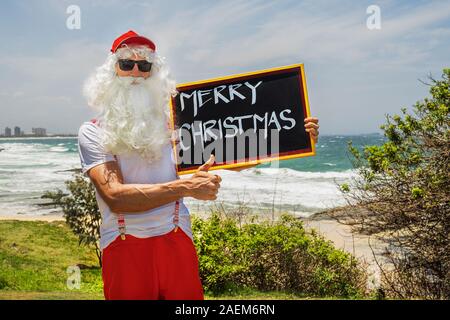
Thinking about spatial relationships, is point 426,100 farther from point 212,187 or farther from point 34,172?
point 34,172

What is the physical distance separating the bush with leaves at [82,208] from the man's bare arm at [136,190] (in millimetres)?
7486

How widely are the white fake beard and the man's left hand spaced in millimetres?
671

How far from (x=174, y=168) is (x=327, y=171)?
35.0 meters

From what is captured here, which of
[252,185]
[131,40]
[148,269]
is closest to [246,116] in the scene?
[131,40]

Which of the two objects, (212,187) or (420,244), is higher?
(212,187)

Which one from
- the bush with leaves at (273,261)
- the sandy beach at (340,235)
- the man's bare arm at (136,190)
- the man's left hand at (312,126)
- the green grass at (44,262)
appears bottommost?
the sandy beach at (340,235)

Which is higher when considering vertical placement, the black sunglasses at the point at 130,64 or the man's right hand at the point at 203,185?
the black sunglasses at the point at 130,64

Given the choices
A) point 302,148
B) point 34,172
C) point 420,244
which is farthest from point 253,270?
point 34,172

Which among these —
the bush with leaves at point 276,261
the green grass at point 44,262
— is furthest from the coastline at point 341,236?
the bush with leaves at point 276,261

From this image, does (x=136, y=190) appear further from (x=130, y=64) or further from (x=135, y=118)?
(x=130, y=64)

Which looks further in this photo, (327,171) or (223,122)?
(327,171)

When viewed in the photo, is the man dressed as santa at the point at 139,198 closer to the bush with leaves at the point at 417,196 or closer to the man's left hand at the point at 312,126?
the man's left hand at the point at 312,126

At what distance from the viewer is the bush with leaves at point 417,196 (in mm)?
5344

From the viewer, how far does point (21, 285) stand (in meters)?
6.75
